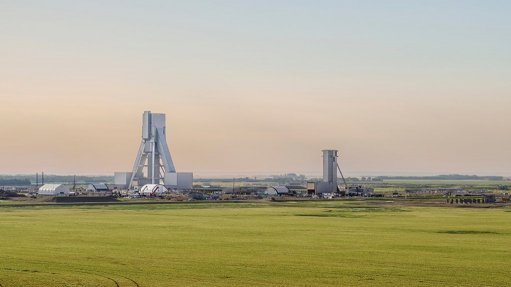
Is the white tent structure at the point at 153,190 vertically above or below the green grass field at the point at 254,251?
above

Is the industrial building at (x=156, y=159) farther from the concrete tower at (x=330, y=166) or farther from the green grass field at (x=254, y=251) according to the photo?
the green grass field at (x=254, y=251)

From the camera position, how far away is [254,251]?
4772 cm

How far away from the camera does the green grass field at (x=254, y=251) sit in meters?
36.2

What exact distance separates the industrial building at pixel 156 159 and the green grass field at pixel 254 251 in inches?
3926

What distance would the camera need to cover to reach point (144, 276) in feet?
120

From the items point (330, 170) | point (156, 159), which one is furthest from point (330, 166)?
point (156, 159)

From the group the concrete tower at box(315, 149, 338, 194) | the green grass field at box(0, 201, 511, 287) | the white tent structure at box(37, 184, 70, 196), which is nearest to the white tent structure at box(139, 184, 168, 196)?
the white tent structure at box(37, 184, 70, 196)

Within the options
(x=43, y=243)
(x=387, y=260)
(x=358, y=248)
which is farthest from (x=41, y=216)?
(x=387, y=260)

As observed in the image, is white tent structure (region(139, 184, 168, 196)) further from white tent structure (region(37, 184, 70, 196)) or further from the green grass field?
the green grass field

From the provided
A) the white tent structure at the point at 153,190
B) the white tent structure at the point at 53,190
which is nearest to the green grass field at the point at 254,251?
the white tent structure at the point at 153,190

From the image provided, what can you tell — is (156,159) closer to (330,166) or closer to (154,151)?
(154,151)

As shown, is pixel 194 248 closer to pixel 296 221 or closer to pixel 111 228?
pixel 111 228

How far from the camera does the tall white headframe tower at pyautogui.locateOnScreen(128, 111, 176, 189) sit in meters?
178

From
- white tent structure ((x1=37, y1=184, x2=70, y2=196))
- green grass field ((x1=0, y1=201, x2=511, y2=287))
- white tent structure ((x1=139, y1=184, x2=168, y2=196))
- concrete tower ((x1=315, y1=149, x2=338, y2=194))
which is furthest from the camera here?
concrete tower ((x1=315, y1=149, x2=338, y2=194))
